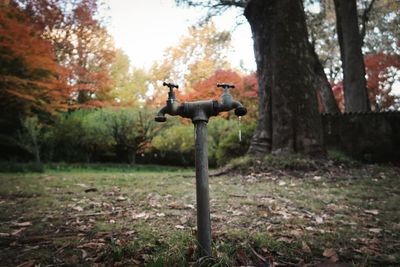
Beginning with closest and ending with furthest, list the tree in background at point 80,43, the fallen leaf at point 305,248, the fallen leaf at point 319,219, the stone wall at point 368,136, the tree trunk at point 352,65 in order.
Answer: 1. the fallen leaf at point 305,248
2. the fallen leaf at point 319,219
3. the stone wall at point 368,136
4. the tree trunk at point 352,65
5. the tree in background at point 80,43

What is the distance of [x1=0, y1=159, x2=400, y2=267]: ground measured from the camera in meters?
2.19

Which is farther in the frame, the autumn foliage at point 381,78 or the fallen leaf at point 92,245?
the autumn foliage at point 381,78

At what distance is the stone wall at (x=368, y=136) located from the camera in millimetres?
8500

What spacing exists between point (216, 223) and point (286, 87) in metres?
4.26

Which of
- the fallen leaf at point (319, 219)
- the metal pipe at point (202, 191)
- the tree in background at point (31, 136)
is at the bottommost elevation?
the fallen leaf at point (319, 219)

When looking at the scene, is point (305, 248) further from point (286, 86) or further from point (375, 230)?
point (286, 86)

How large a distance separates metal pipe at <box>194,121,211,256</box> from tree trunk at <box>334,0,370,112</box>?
1093 cm

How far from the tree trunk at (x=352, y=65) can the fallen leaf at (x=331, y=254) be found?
10.3m

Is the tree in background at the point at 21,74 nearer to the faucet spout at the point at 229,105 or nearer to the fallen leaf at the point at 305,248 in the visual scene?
the faucet spout at the point at 229,105

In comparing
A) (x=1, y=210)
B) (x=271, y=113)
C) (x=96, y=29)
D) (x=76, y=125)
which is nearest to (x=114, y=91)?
(x=96, y=29)

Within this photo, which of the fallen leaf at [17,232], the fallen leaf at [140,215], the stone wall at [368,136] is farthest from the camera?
the stone wall at [368,136]

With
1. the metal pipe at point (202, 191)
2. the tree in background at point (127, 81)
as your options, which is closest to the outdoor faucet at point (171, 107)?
the metal pipe at point (202, 191)

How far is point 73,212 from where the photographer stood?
3477mm

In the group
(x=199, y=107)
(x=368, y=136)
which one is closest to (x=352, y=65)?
(x=368, y=136)
